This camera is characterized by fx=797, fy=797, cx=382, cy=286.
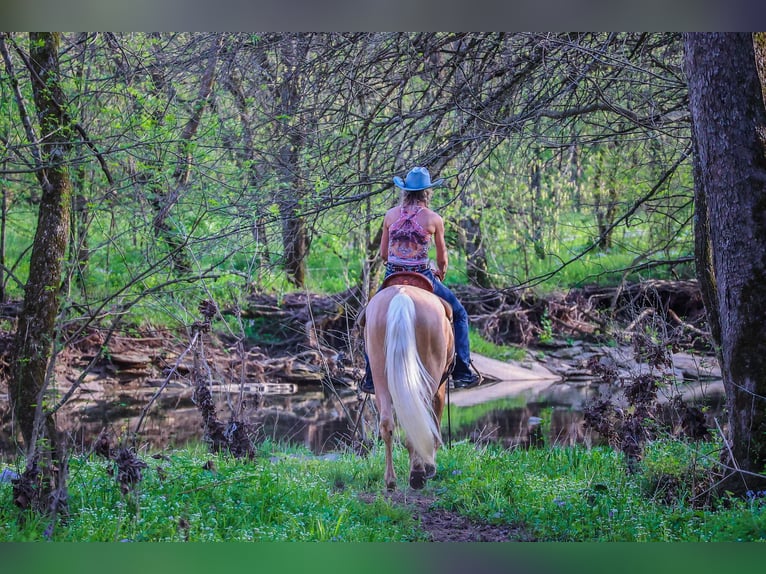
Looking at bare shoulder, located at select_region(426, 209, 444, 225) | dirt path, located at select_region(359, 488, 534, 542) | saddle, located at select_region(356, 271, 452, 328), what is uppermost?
bare shoulder, located at select_region(426, 209, 444, 225)

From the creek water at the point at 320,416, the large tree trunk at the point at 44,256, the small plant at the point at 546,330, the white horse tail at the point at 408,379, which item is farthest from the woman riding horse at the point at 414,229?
the small plant at the point at 546,330

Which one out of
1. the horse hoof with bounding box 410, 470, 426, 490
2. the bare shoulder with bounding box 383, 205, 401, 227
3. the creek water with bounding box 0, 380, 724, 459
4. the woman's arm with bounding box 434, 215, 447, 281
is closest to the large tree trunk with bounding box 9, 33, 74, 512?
the creek water with bounding box 0, 380, 724, 459

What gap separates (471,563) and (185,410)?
268 inches

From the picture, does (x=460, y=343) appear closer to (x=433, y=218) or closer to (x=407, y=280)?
(x=407, y=280)

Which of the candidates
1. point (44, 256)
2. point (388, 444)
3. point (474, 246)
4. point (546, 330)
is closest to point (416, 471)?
point (388, 444)

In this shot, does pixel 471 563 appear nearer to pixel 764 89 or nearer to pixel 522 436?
pixel 764 89

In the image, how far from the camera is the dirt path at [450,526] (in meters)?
4.55

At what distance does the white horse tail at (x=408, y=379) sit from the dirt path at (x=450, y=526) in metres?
0.34

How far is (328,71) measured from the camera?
7059mm

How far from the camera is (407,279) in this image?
543cm

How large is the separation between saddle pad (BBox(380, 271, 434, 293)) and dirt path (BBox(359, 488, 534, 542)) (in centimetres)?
138

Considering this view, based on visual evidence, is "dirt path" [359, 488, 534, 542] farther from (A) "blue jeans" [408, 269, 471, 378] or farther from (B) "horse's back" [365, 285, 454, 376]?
(A) "blue jeans" [408, 269, 471, 378]

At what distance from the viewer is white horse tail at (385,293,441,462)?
191 inches
